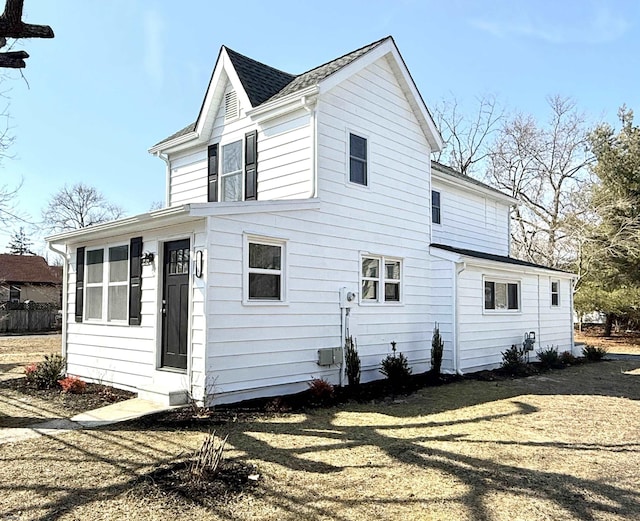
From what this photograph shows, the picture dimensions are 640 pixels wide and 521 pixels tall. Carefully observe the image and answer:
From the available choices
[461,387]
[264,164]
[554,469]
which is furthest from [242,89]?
[554,469]

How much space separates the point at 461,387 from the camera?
10.0m

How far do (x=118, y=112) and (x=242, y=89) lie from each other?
7.96 metres

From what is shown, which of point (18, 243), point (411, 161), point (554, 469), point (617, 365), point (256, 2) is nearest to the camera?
point (554, 469)

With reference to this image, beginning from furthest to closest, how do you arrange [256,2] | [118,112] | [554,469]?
[118,112] → [256,2] → [554,469]

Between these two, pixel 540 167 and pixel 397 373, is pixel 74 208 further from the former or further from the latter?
pixel 397 373

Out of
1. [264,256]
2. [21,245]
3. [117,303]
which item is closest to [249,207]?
[264,256]

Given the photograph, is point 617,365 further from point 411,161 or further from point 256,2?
point 256,2

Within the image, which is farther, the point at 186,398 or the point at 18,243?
the point at 18,243

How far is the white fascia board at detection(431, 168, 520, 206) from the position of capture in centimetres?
1377

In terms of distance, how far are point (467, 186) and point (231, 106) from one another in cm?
782

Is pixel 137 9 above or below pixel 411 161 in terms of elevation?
above

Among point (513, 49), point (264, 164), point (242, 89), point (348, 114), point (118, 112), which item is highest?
point (513, 49)

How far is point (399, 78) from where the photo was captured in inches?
454

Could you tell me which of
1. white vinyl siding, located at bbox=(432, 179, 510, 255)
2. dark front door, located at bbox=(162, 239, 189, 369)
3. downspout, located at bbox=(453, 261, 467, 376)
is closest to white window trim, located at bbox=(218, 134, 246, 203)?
dark front door, located at bbox=(162, 239, 189, 369)
